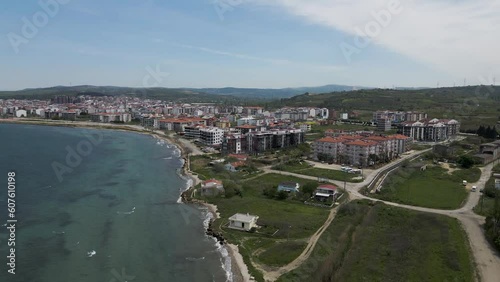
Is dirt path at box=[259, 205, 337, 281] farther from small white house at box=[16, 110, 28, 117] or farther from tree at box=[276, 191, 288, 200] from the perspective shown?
small white house at box=[16, 110, 28, 117]

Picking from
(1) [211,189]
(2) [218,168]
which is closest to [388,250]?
(1) [211,189]

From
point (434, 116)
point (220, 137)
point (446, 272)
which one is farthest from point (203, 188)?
point (434, 116)

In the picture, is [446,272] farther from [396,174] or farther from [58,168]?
[58,168]

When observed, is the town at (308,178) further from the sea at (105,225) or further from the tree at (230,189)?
the sea at (105,225)

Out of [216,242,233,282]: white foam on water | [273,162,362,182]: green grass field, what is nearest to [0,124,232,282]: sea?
[216,242,233,282]: white foam on water

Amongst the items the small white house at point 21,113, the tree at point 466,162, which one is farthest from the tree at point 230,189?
the small white house at point 21,113
